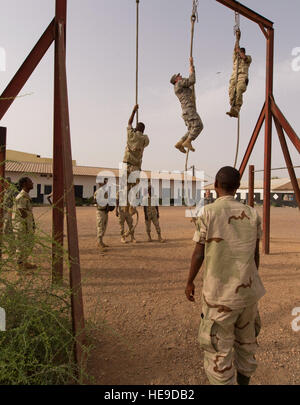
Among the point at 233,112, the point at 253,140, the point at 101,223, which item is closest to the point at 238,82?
the point at 233,112

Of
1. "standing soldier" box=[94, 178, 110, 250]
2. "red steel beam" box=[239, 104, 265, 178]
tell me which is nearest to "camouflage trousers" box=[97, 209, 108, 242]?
"standing soldier" box=[94, 178, 110, 250]

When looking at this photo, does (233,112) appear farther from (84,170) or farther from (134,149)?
(84,170)

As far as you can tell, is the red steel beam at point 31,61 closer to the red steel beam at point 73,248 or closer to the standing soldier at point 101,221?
the red steel beam at point 73,248

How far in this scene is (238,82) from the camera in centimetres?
461

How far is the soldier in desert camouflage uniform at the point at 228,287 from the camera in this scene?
1528 millimetres

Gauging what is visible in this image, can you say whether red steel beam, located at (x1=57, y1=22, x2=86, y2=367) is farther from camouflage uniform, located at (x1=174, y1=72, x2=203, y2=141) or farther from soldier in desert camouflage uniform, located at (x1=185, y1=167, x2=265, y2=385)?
camouflage uniform, located at (x1=174, y1=72, x2=203, y2=141)

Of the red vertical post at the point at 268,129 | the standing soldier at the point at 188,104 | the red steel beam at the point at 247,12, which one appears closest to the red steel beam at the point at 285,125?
the red vertical post at the point at 268,129

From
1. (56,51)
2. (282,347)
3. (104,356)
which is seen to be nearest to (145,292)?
(104,356)

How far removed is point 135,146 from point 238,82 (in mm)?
2115

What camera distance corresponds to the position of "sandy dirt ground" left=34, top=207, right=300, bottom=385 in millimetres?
1946

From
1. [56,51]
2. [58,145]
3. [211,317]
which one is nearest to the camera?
[211,317]

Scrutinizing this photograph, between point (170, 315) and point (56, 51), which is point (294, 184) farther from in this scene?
point (56, 51)

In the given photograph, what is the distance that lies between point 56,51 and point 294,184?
4693 millimetres

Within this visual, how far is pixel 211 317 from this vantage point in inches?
61.3
